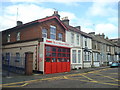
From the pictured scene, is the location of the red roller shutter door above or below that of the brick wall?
below

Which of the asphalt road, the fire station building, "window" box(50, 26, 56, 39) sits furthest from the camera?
"window" box(50, 26, 56, 39)

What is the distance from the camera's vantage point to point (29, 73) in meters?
14.5

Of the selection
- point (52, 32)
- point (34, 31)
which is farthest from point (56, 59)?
point (34, 31)

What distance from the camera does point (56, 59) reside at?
17.7 meters

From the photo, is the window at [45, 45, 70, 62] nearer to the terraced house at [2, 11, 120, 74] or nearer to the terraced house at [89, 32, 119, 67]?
the terraced house at [2, 11, 120, 74]

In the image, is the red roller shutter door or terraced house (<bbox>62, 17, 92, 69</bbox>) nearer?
the red roller shutter door

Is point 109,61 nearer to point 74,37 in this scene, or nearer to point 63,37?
point 74,37

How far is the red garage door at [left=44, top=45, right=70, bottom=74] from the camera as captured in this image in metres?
16.5

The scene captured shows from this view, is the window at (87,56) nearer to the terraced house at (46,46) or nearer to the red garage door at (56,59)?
the terraced house at (46,46)

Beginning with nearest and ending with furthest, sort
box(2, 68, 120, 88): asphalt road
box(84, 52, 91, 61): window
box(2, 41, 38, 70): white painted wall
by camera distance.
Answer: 1. box(2, 68, 120, 88): asphalt road
2. box(2, 41, 38, 70): white painted wall
3. box(84, 52, 91, 61): window

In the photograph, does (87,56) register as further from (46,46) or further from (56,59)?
(46,46)

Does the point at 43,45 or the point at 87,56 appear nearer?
the point at 43,45

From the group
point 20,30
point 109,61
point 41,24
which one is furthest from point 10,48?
point 109,61

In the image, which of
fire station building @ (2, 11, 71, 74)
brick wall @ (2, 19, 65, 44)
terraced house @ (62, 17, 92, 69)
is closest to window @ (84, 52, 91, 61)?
terraced house @ (62, 17, 92, 69)
